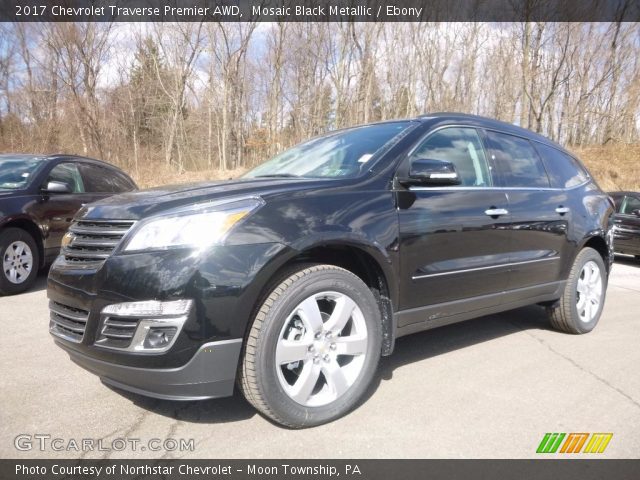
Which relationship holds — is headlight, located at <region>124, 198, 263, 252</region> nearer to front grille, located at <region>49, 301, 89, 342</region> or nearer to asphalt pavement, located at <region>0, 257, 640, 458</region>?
front grille, located at <region>49, 301, 89, 342</region>

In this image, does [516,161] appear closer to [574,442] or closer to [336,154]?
[336,154]

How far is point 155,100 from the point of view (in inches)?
1132

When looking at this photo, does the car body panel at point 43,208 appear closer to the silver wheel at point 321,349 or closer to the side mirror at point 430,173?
the silver wheel at point 321,349

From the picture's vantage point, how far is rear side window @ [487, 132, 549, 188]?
357 centimetres

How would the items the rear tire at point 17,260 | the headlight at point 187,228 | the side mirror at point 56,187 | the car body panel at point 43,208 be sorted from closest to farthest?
the headlight at point 187,228, the rear tire at point 17,260, the car body panel at point 43,208, the side mirror at point 56,187

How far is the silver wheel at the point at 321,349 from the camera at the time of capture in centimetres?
236

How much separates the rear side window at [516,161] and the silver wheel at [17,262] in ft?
16.9

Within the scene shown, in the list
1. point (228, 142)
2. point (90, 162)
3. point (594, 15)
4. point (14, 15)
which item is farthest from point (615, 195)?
point (14, 15)

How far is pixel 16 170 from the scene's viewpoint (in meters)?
5.71

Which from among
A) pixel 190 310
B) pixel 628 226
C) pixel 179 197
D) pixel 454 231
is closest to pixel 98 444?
pixel 190 310

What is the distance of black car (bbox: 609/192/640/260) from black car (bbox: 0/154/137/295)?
1042 centimetres

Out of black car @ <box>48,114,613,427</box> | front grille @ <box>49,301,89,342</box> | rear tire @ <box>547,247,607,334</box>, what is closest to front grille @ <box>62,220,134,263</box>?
black car @ <box>48,114,613,427</box>
